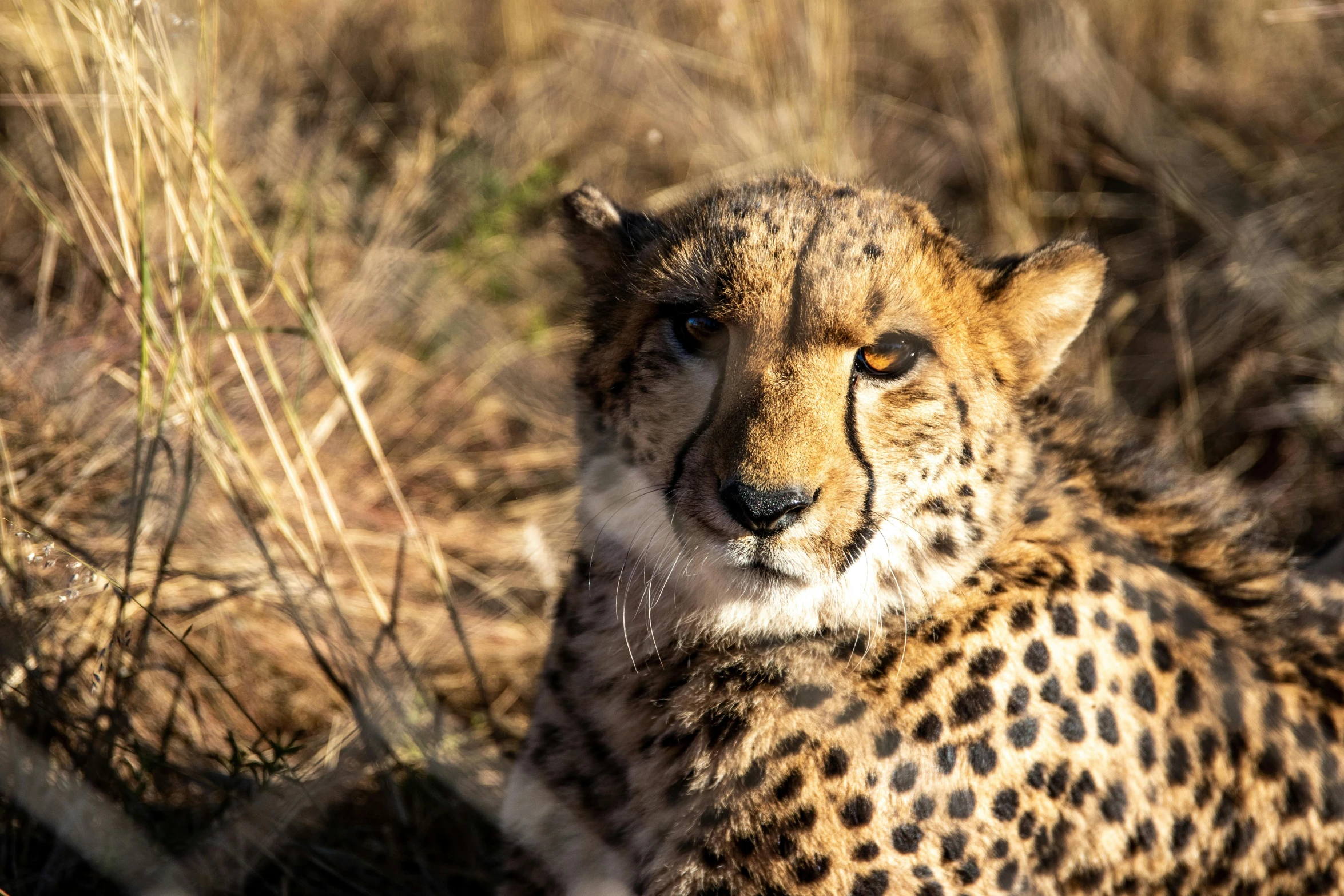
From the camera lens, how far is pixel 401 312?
3.46m

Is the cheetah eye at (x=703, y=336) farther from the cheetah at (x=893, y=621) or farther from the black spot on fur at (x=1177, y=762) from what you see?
the black spot on fur at (x=1177, y=762)

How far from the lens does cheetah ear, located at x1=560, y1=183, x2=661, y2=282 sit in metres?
1.99

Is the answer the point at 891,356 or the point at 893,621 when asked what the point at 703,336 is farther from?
the point at 893,621

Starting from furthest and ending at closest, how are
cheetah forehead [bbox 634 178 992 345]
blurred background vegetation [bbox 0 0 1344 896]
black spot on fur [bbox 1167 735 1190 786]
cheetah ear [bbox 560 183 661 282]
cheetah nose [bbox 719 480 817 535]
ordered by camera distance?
Answer: blurred background vegetation [bbox 0 0 1344 896] → cheetah ear [bbox 560 183 661 282] → black spot on fur [bbox 1167 735 1190 786] → cheetah forehead [bbox 634 178 992 345] → cheetah nose [bbox 719 480 817 535]

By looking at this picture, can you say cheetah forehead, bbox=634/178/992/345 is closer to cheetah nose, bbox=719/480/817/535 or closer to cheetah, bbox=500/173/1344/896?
cheetah, bbox=500/173/1344/896

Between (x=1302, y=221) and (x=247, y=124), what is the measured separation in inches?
126

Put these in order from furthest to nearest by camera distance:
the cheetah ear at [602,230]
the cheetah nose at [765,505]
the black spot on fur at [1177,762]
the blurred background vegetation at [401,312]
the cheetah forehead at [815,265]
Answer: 1. the blurred background vegetation at [401,312]
2. the cheetah ear at [602,230]
3. the black spot on fur at [1177,762]
4. the cheetah forehead at [815,265]
5. the cheetah nose at [765,505]

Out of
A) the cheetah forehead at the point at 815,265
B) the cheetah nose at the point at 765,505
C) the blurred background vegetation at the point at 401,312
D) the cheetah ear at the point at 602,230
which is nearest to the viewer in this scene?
the cheetah nose at the point at 765,505

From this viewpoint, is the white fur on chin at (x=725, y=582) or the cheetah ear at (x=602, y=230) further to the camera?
the cheetah ear at (x=602, y=230)

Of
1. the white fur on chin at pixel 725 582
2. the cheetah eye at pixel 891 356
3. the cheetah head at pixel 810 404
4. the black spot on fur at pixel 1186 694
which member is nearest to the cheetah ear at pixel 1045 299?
the cheetah head at pixel 810 404

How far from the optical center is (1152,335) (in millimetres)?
3629

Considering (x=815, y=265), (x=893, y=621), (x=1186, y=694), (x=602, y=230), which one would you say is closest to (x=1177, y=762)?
(x=1186, y=694)

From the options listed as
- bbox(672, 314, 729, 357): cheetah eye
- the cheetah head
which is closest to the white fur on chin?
the cheetah head

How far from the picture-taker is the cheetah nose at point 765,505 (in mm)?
1520
